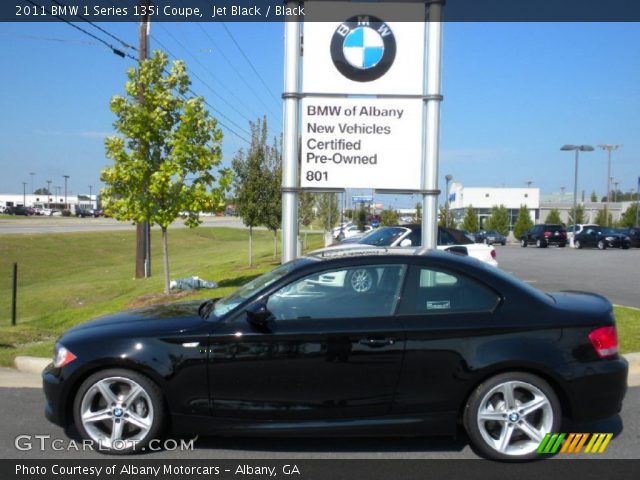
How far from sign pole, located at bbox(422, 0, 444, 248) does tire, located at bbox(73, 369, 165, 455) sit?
5.38 m

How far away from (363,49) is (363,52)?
1.5 inches

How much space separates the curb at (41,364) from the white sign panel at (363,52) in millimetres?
4283

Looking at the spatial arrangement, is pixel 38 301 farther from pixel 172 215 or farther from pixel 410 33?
pixel 410 33

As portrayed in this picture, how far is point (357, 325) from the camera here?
456cm

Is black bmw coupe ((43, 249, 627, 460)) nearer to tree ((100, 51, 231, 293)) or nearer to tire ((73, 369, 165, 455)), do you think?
tire ((73, 369, 165, 455))

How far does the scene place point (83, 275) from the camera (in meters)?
26.8

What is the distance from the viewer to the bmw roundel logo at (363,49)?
28.6ft

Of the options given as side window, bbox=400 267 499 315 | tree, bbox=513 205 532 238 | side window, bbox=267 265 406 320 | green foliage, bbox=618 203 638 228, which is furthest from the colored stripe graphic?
green foliage, bbox=618 203 638 228

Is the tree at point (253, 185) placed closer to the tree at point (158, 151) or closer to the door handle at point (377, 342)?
the tree at point (158, 151)

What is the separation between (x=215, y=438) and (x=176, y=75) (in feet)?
32.5

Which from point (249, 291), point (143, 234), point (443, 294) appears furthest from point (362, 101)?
A: point (143, 234)

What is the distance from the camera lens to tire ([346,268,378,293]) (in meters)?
4.79

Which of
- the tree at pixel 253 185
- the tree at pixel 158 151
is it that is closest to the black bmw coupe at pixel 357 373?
the tree at pixel 158 151

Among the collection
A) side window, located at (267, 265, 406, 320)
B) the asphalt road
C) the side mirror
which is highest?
side window, located at (267, 265, 406, 320)
